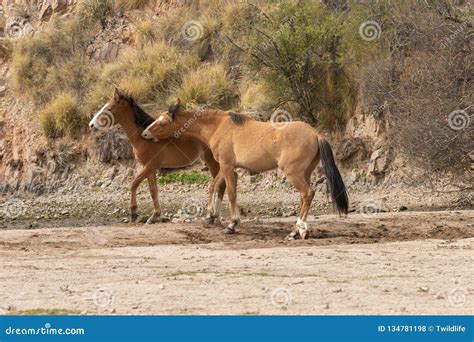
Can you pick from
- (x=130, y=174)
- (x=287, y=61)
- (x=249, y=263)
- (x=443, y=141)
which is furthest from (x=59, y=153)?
(x=249, y=263)

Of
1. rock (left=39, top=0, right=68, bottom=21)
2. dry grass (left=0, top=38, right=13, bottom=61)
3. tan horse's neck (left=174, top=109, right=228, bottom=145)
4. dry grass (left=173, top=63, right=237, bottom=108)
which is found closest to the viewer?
tan horse's neck (left=174, top=109, right=228, bottom=145)

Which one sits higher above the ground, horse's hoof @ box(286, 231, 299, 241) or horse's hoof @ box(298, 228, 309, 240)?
horse's hoof @ box(298, 228, 309, 240)

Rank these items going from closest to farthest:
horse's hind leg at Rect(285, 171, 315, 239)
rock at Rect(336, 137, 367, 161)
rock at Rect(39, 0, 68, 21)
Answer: horse's hind leg at Rect(285, 171, 315, 239), rock at Rect(336, 137, 367, 161), rock at Rect(39, 0, 68, 21)

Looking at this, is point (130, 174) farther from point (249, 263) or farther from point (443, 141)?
point (249, 263)

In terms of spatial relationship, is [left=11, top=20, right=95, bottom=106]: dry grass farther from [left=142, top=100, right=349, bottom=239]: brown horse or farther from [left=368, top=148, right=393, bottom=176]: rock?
[left=142, top=100, right=349, bottom=239]: brown horse

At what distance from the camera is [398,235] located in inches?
593

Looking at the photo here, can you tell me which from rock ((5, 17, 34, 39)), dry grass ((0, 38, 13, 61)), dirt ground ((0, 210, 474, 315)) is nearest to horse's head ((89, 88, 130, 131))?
dirt ground ((0, 210, 474, 315))

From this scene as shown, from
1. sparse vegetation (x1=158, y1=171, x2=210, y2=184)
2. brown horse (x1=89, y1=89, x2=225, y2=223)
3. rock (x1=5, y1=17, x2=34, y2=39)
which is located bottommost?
sparse vegetation (x1=158, y1=171, x2=210, y2=184)

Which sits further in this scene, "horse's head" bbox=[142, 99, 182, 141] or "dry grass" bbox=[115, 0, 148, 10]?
"dry grass" bbox=[115, 0, 148, 10]

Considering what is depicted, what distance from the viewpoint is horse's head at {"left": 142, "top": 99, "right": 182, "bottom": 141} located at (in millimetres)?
16656

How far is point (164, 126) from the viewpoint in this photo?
1683 cm

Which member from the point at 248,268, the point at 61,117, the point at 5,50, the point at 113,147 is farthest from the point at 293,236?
the point at 5,50

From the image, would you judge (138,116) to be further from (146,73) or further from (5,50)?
(5,50)

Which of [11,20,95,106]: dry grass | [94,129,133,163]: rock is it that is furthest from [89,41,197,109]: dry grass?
[94,129,133,163]: rock
